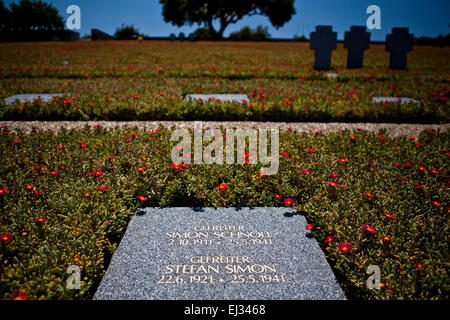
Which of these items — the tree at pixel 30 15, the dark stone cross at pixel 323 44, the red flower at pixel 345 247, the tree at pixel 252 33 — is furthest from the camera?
the tree at pixel 252 33

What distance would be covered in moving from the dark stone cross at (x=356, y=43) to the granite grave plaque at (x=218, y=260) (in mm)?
14344

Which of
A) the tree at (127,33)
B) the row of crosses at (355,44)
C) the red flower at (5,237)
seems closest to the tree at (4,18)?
the tree at (127,33)

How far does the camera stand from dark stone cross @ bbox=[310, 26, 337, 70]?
1390 centimetres

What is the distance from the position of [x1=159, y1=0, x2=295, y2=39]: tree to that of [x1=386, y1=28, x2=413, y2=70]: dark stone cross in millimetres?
34484

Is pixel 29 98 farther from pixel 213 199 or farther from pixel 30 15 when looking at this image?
pixel 30 15

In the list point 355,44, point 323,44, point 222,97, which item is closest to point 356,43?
point 355,44

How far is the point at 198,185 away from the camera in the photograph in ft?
11.8

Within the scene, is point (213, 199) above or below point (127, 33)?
below

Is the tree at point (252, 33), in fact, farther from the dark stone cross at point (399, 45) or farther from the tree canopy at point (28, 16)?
the dark stone cross at point (399, 45)

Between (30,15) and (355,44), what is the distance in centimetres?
5669

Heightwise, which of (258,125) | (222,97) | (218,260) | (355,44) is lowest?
(218,260)

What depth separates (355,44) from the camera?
49.5ft

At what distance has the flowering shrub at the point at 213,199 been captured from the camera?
2336 millimetres

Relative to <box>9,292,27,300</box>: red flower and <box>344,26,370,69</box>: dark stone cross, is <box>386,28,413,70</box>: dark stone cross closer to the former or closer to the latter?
<box>344,26,370,69</box>: dark stone cross
